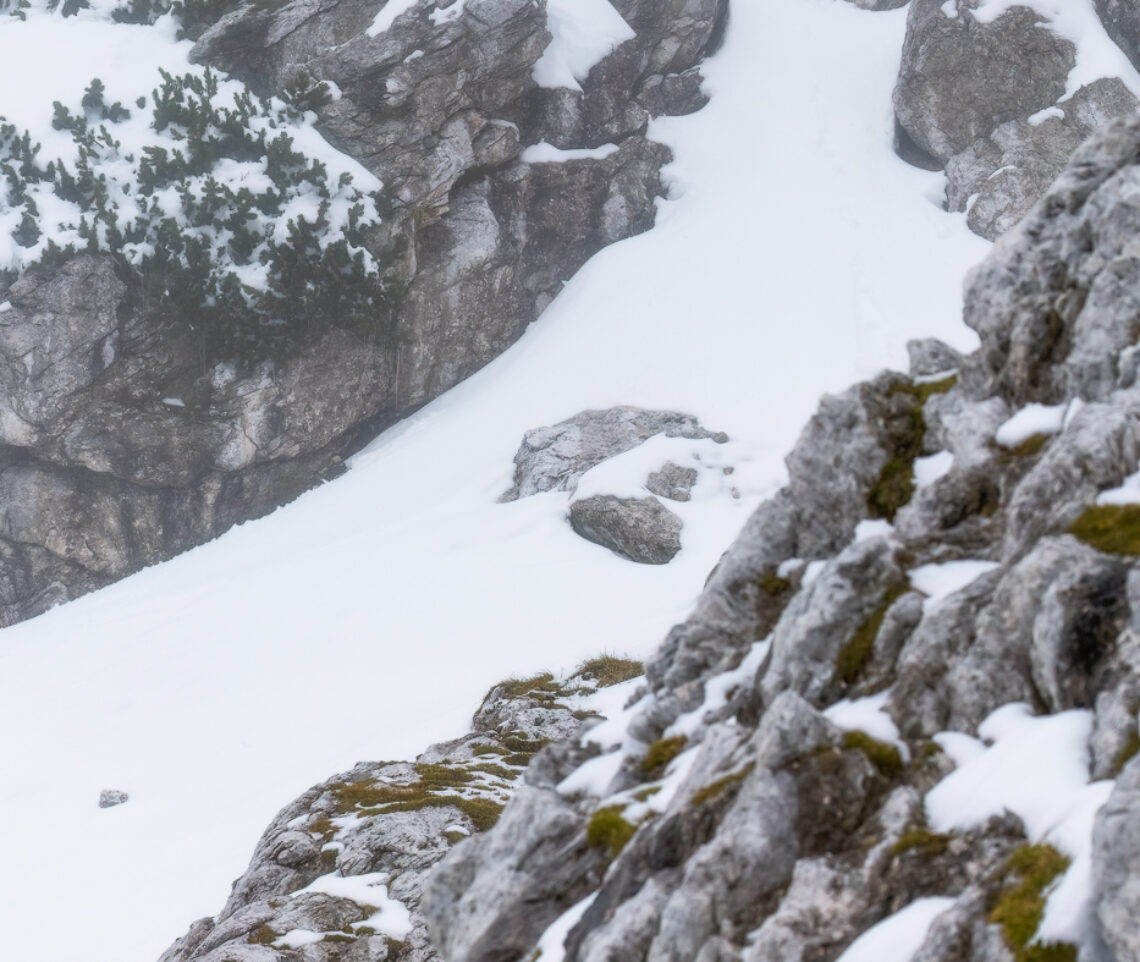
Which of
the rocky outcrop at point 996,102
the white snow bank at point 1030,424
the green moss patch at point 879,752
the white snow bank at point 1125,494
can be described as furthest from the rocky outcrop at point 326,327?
the white snow bank at point 1125,494

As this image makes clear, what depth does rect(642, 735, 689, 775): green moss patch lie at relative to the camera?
9.20m

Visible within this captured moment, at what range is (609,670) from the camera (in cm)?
2395

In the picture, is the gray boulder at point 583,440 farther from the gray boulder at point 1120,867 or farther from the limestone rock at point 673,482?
the gray boulder at point 1120,867

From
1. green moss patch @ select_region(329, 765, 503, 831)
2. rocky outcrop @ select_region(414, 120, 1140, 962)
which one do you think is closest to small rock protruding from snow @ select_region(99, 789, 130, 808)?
green moss patch @ select_region(329, 765, 503, 831)

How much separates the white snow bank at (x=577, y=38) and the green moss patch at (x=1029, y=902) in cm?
4899

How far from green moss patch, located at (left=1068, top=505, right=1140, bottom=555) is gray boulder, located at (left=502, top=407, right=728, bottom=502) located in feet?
90.4

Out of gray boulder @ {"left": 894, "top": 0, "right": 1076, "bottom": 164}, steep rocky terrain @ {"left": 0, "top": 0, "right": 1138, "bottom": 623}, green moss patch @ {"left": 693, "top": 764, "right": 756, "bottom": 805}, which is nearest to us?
green moss patch @ {"left": 693, "top": 764, "right": 756, "bottom": 805}

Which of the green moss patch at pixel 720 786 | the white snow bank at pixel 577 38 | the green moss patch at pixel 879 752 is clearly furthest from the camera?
the white snow bank at pixel 577 38

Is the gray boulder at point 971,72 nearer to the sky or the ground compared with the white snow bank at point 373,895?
nearer to the sky

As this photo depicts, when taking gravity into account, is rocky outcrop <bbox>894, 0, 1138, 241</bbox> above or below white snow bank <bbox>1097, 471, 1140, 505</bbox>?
above

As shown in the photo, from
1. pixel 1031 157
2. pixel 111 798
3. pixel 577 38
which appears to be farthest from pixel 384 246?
pixel 1031 157

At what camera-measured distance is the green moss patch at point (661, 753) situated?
9195 mm

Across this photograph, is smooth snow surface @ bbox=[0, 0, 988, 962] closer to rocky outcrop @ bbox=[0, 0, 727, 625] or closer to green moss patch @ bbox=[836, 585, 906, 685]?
rocky outcrop @ bbox=[0, 0, 727, 625]

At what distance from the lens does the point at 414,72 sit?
147ft
